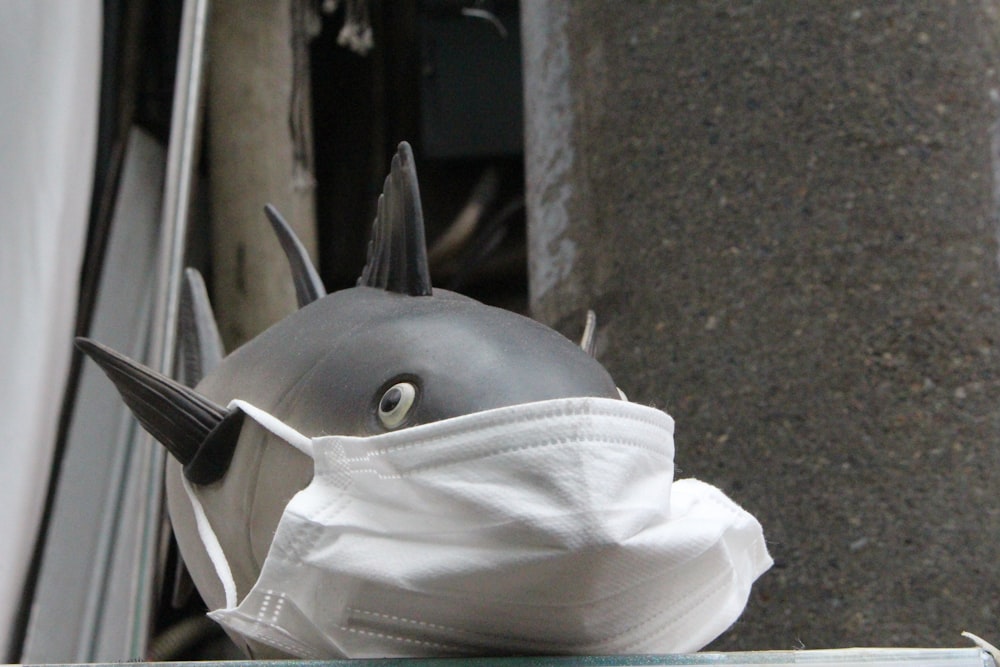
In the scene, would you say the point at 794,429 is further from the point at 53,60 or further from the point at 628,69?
the point at 53,60

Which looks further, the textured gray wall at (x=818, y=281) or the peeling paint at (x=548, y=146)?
the peeling paint at (x=548, y=146)

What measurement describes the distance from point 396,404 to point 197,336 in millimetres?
507

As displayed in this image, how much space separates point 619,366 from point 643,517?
80 centimetres

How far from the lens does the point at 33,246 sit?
1.84 meters

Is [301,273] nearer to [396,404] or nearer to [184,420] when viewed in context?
[184,420]

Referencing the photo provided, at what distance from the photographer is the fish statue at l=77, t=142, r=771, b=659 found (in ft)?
2.92

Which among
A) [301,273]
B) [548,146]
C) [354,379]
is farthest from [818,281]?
[354,379]

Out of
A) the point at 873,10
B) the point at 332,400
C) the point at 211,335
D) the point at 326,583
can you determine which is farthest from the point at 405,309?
the point at 873,10

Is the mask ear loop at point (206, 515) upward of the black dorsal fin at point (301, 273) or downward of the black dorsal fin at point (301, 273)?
downward

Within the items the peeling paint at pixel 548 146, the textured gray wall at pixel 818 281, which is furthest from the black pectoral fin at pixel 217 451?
the peeling paint at pixel 548 146

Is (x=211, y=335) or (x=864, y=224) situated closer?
(x=211, y=335)

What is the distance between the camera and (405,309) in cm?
107

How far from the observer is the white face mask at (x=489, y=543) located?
882mm

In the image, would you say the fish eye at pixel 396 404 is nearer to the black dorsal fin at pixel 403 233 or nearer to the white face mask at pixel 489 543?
the white face mask at pixel 489 543
